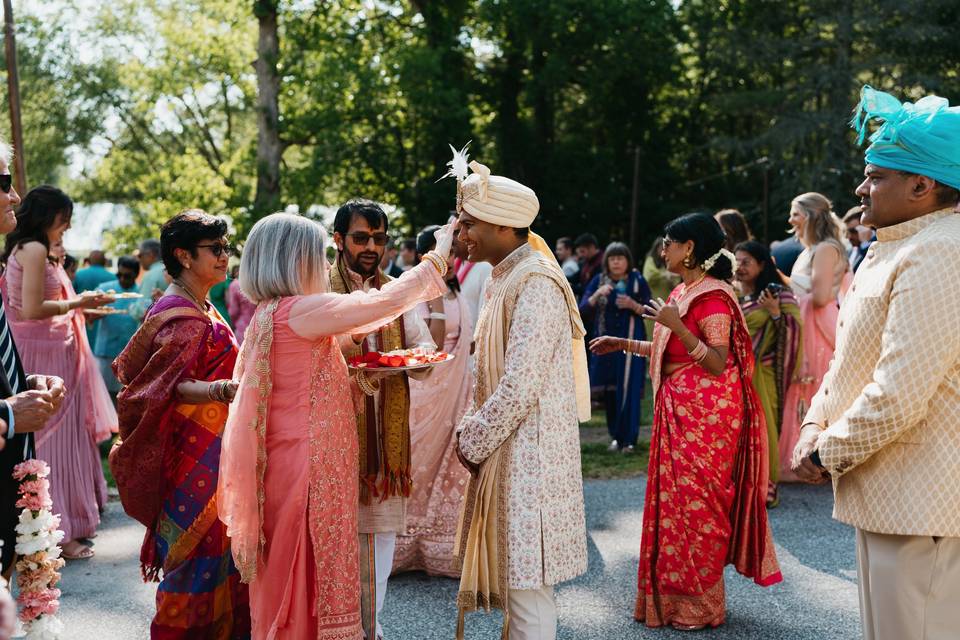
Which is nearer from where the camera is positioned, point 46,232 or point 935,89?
point 46,232

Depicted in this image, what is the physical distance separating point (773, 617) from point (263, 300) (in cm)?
309

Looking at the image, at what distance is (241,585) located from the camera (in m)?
3.92

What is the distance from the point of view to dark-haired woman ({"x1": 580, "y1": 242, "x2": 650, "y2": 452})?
9.18 m

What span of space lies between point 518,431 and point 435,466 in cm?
214

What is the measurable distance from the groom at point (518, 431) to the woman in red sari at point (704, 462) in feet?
3.58

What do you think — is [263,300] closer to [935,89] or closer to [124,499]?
[124,499]

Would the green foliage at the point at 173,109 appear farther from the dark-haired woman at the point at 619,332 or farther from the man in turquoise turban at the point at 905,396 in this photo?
the man in turquoise turban at the point at 905,396

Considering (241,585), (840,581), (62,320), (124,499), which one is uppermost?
(62,320)

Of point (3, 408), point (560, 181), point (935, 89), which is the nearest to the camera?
point (3, 408)

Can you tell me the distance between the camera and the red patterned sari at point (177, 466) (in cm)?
373

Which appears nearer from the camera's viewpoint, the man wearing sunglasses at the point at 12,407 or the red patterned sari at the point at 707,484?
the man wearing sunglasses at the point at 12,407

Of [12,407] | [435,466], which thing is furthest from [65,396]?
[12,407]

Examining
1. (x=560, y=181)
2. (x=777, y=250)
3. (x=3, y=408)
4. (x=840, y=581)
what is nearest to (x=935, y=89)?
A: (x=560, y=181)

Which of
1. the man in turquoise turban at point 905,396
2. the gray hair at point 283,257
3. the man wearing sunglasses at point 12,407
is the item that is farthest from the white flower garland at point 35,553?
the man in turquoise turban at point 905,396
